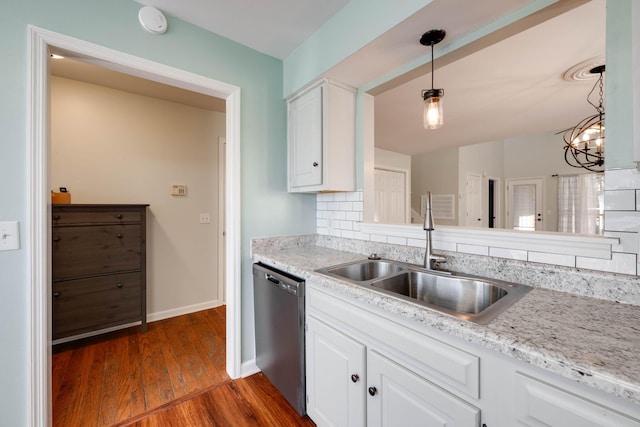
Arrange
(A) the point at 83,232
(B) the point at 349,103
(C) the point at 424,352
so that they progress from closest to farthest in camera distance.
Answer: (C) the point at 424,352, (B) the point at 349,103, (A) the point at 83,232

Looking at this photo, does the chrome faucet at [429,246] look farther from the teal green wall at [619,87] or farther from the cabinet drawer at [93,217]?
the cabinet drawer at [93,217]

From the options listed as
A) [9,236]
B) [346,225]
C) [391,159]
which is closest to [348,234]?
[346,225]

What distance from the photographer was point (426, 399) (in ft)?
2.86

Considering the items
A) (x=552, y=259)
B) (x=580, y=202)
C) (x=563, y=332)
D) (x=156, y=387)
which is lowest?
(x=156, y=387)

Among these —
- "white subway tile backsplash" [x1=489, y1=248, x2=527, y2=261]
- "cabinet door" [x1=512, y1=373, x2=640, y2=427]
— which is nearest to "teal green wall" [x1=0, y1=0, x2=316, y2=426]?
"white subway tile backsplash" [x1=489, y1=248, x2=527, y2=261]

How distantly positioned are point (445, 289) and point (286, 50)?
6.36ft

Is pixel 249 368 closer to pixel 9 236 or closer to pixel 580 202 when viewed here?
pixel 9 236

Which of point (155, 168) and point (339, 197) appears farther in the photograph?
point (155, 168)

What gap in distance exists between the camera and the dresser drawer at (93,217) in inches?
83.0

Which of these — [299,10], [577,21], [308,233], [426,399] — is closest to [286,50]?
[299,10]

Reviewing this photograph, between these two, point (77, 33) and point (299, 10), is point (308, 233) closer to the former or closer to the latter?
point (299, 10)

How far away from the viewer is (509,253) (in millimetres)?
1226

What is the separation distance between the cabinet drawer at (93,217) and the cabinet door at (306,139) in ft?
5.19

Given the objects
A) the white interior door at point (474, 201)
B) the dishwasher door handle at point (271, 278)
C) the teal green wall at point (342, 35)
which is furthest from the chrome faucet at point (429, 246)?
the white interior door at point (474, 201)
